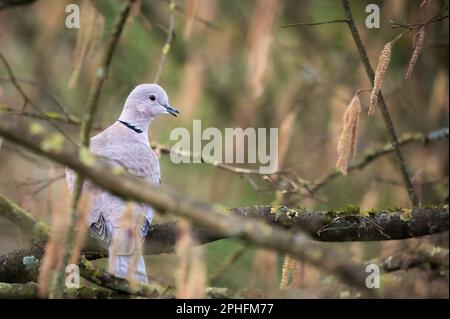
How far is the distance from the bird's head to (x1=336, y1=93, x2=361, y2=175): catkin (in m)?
2.22

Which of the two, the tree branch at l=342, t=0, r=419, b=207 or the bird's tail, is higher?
the tree branch at l=342, t=0, r=419, b=207

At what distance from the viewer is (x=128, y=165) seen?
5035 mm

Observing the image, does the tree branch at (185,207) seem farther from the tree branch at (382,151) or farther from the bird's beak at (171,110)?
the bird's beak at (171,110)

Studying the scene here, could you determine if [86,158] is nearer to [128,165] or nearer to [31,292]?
[31,292]

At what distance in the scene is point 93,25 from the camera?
4402 millimetres

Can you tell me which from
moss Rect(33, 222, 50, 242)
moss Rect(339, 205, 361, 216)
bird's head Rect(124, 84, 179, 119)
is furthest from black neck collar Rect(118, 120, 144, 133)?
moss Rect(33, 222, 50, 242)

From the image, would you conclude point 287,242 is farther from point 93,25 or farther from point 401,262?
point 93,25

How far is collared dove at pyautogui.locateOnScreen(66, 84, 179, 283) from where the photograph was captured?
3959 mm

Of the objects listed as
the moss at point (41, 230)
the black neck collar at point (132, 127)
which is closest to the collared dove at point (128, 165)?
the black neck collar at point (132, 127)

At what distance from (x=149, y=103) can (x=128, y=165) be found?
1.05 meters

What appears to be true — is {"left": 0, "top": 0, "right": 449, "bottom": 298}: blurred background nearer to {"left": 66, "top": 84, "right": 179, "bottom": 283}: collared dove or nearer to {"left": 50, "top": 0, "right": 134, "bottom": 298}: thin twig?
{"left": 66, "top": 84, "right": 179, "bottom": 283}: collared dove
